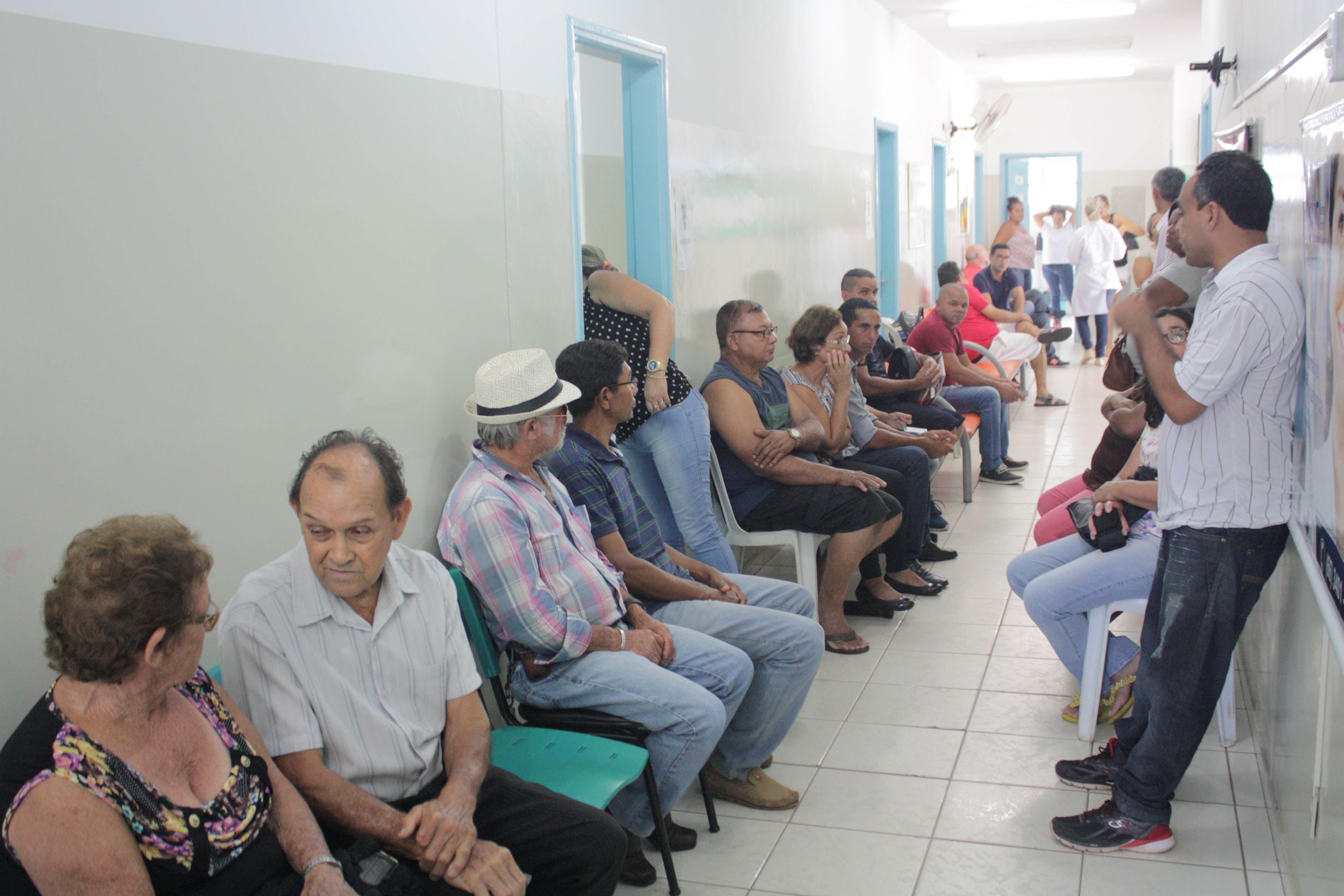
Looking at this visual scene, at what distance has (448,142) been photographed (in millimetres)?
2826

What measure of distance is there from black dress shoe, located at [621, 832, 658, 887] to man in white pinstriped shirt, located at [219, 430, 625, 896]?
55 cm

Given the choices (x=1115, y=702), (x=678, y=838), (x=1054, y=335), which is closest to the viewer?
(x=678, y=838)

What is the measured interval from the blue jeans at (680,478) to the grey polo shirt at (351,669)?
1578 mm

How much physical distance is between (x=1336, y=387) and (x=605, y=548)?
5.84 ft

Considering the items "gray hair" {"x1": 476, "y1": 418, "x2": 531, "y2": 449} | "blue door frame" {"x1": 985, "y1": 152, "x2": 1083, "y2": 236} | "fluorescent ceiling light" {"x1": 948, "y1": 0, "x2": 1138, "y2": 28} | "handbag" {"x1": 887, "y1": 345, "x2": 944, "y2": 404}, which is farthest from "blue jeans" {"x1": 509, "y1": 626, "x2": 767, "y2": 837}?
"blue door frame" {"x1": 985, "y1": 152, "x2": 1083, "y2": 236}

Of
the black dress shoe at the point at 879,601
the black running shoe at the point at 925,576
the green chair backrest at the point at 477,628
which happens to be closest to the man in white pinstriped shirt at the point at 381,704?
the green chair backrest at the point at 477,628

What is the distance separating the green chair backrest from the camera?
2523 millimetres

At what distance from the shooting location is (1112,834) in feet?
8.67

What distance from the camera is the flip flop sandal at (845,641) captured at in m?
4.04

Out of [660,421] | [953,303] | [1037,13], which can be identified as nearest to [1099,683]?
[660,421]

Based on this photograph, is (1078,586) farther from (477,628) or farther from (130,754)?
(130,754)

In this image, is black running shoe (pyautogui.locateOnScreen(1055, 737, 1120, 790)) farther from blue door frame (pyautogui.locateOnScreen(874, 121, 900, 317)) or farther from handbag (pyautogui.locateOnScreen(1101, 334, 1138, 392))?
blue door frame (pyautogui.locateOnScreen(874, 121, 900, 317))

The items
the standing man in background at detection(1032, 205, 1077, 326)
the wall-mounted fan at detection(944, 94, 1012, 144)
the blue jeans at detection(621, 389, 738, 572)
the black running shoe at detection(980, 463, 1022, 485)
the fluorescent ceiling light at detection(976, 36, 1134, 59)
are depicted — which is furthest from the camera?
the standing man in background at detection(1032, 205, 1077, 326)

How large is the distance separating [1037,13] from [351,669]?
887 centimetres
